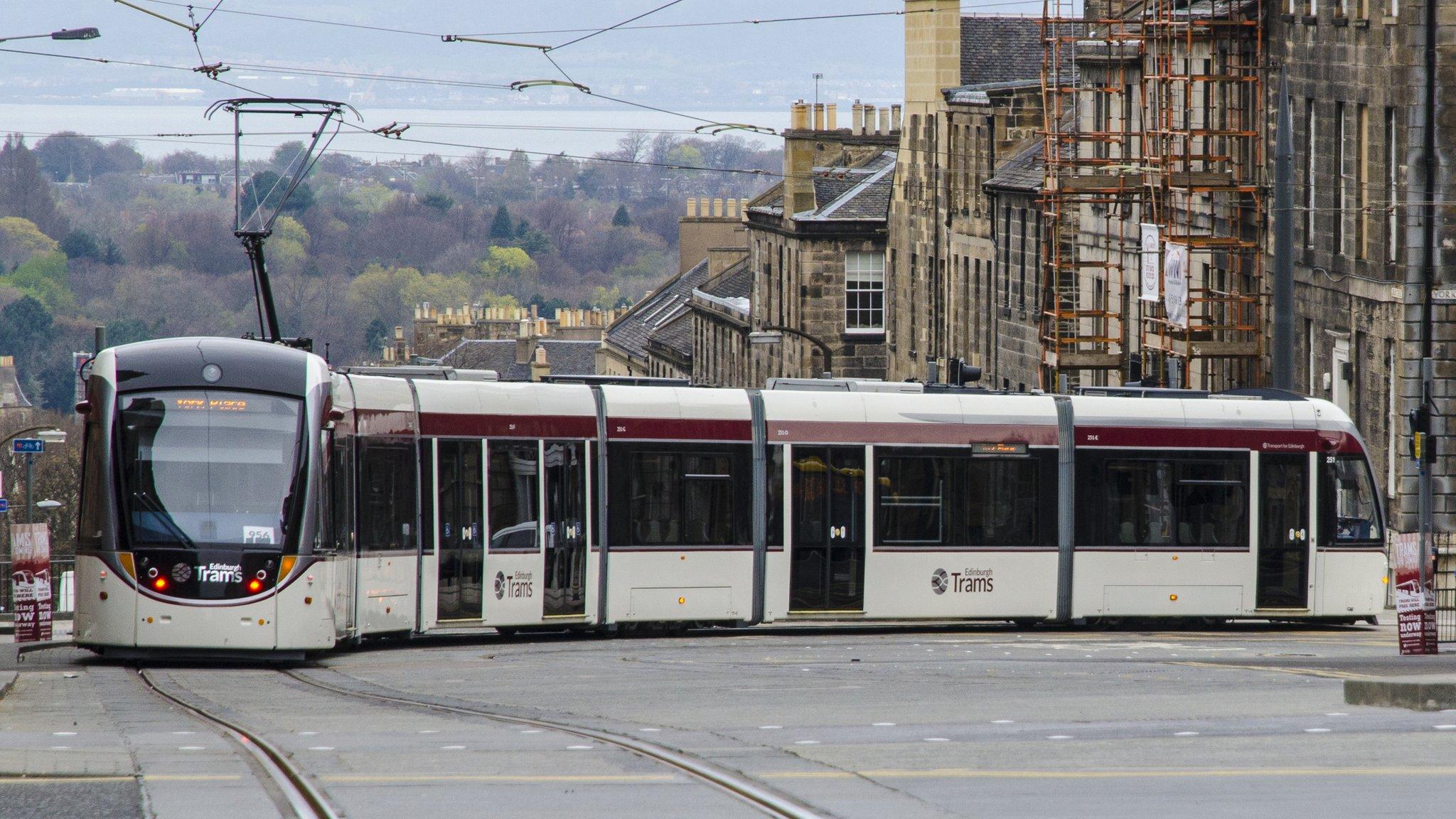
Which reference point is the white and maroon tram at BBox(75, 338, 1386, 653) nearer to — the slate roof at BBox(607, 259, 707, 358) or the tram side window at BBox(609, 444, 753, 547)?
the tram side window at BBox(609, 444, 753, 547)

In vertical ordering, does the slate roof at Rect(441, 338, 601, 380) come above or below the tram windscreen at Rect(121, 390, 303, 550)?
above

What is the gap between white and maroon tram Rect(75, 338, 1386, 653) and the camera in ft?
72.7

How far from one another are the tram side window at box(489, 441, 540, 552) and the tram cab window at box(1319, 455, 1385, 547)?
9.37 m

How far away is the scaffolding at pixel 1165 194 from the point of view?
4391 cm

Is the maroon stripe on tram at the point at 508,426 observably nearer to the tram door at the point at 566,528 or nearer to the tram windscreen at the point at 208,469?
the tram door at the point at 566,528

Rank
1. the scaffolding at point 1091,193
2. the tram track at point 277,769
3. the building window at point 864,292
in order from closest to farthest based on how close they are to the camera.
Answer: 1. the tram track at point 277,769
2. the scaffolding at point 1091,193
3. the building window at point 864,292

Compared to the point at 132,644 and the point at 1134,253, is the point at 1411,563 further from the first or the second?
the point at 1134,253

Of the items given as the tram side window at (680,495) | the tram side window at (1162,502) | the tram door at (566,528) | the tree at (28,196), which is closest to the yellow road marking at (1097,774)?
the tram door at (566,528)

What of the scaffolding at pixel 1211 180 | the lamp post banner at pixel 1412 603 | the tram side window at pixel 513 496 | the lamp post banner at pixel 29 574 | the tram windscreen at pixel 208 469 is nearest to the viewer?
the tram windscreen at pixel 208 469

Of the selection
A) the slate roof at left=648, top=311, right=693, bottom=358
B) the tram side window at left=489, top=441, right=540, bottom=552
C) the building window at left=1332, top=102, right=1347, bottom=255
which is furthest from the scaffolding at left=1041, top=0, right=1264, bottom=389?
the slate roof at left=648, top=311, right=693, bottom=358

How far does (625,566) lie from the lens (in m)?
26.0

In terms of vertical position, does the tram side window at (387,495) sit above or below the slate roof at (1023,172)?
below

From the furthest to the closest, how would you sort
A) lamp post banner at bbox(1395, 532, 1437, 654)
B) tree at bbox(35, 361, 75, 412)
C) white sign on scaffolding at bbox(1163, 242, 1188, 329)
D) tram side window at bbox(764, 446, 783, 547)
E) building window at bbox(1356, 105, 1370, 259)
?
tree at bbox(35, 361, 75, 412) < white sign on scaffolding at bbox(1163, 242, 1188, 329) < building window at bbox(1356, 105, 1370, 259) < tram side window at bbox(764, 446, 783, 547) < lamp post banner at bbox(1395, 532, 1437, 654)

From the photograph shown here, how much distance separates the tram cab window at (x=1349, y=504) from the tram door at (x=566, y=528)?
8803mm
